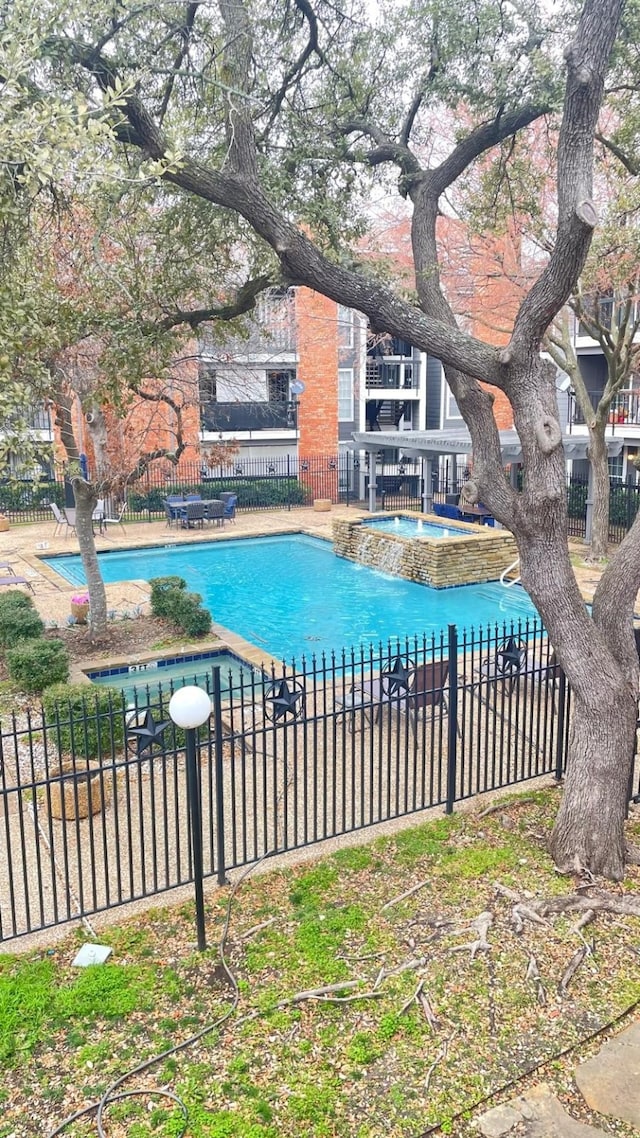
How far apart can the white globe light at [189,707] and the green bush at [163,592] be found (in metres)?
8.82

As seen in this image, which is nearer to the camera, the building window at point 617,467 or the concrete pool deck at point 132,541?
the concrete pool deck at point 132,541

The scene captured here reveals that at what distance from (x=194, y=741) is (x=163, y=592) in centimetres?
886

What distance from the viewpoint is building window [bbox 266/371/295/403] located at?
32.0 meters

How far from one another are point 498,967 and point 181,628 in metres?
9.01

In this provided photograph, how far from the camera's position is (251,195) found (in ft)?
21.5

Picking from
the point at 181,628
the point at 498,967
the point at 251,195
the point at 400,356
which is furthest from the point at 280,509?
the point at 498,967

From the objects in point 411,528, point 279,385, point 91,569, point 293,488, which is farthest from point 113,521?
point 91,569

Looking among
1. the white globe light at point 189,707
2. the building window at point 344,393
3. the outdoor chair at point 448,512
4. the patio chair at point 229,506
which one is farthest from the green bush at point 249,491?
the white globe light at point 189,707

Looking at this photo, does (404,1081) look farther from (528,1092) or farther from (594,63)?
(594,63)

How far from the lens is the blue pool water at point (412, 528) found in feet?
66.8

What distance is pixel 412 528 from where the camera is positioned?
21.3 m

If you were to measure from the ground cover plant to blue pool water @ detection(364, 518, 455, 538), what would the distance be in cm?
1418

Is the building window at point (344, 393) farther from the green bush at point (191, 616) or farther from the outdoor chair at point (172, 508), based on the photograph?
the green bush at point (191, 616)

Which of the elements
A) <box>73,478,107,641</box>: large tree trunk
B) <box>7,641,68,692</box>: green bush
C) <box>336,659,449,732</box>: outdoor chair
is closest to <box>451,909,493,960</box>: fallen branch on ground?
<box>336,659,449,732</box>: outdoor chair
